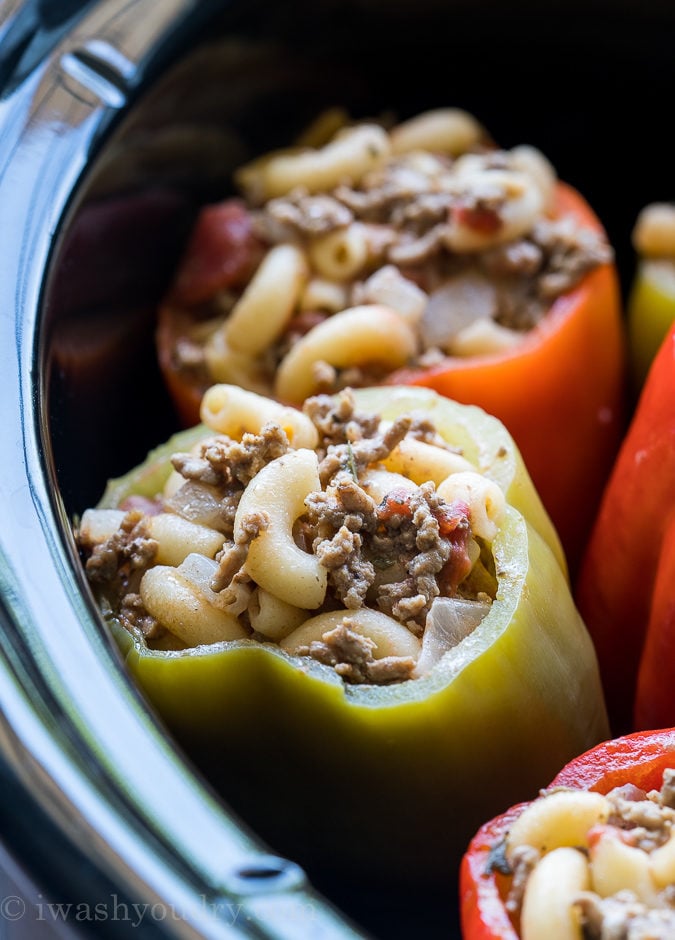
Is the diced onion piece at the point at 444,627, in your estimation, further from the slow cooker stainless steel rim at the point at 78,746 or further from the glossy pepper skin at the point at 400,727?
the slow cooker stainless steel rim at the point at 78,746

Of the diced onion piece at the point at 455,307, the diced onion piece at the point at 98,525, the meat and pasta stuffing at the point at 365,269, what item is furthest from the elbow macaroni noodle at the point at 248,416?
the diced onion piece at the point at 455,307

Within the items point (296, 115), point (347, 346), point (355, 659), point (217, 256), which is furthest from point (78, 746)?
point (296, 115)

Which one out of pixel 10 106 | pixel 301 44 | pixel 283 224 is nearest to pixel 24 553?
pixel 10 106

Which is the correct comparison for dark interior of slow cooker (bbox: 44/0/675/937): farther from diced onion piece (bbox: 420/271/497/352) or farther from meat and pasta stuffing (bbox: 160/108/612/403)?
diced onion piece (bbox: 420/271/497/352)

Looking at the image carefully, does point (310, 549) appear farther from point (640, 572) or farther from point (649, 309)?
point (649, 309)

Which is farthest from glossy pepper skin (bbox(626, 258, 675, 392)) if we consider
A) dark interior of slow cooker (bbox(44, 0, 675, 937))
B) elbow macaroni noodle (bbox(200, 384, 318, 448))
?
elbow macaroni noodle (bbox(200, 384, 318, 448))

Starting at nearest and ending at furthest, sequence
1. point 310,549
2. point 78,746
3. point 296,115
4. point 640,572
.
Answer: point 78,746 → point 310,549 → point 640,572 → point 296,115
